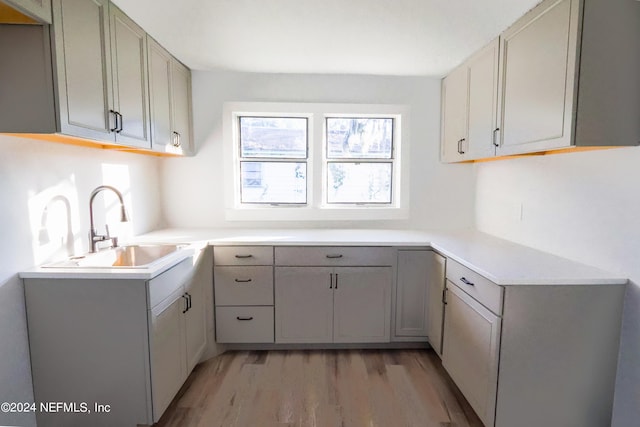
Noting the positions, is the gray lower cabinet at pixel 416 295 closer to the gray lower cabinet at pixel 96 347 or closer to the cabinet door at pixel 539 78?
the cabinet door at pixel 539 78

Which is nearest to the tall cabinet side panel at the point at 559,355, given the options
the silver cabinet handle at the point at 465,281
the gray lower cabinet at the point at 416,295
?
the silver cabinet handle at the point at 465,281

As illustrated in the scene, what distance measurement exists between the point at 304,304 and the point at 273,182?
1194mm

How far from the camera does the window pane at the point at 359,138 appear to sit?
3.12 meters

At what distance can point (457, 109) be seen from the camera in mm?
2672

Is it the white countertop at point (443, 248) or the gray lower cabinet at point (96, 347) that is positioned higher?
the white countertop at point (443, 248)

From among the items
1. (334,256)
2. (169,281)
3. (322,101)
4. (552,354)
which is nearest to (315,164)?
(322,101)

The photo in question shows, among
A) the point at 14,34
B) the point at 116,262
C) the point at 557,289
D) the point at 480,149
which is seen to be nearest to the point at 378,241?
the point at 480,149

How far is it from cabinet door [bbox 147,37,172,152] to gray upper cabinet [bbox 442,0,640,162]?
Answer: 2259 mm

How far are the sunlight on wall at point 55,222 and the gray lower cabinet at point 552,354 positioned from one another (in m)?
2.33

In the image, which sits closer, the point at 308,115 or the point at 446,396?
the point at 446,396

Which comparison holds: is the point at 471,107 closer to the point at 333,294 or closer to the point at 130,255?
the point at 333,294

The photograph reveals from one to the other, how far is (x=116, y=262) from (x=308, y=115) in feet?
6.29

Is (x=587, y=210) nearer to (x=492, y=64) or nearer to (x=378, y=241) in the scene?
(x=492, y=64)

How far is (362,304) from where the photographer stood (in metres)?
2.55
